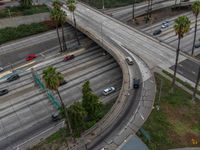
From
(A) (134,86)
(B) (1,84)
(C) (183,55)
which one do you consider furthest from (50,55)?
(C) (183,55)

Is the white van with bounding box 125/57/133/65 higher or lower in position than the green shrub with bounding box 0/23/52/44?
lower

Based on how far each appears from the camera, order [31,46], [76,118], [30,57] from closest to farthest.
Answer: [76,118], [30,57], [31,46]

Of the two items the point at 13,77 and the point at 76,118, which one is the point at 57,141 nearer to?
the point at 76,118

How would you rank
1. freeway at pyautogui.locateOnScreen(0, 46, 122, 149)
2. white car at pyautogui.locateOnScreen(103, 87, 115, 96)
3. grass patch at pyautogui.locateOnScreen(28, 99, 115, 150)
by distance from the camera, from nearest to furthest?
grass patch at pyautogui.locateOnScreen(28, 99, 115, 150) → freeway at pyautogui.locateOnScreen(0, 46, 122, 149) → white car at pyautogui.locateOnScreen(103, 87, 115, 96)

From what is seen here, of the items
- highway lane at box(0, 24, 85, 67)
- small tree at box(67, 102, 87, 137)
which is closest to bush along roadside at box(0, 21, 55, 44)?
highway lane at box(0, 24, 85, 67)

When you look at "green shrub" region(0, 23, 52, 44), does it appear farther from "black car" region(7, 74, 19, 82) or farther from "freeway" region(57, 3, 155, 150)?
"black car" region(7, 74, 19, 82)

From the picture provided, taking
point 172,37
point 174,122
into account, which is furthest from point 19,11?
point 174,122

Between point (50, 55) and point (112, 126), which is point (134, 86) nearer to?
point (112, 126)
